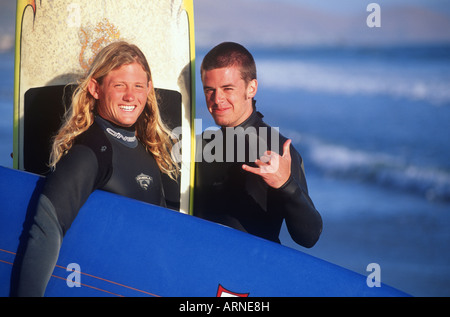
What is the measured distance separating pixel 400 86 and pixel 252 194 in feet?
24.4

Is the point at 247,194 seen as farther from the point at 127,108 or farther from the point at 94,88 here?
the point at 94,88

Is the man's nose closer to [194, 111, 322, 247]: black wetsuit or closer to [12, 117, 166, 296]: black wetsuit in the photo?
[194, 111, 322, 247]: black wetsuit

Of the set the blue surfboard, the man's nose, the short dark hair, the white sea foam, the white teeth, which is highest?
the white sea foam

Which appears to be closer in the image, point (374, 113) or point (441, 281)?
point (441, 281)

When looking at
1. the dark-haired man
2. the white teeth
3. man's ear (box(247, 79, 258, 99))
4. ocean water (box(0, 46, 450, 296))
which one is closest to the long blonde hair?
the white teeth

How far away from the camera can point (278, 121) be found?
29.9ft

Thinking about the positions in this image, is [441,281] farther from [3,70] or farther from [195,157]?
[3,70]

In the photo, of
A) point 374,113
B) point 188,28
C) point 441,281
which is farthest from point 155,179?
point 374,113

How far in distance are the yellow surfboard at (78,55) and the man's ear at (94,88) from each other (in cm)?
33

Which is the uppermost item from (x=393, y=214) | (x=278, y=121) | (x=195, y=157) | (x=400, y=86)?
(x=400, y=86)

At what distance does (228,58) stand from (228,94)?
170 millimetres

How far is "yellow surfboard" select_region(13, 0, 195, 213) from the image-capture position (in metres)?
2.59

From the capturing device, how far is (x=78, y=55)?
2.61 metres
